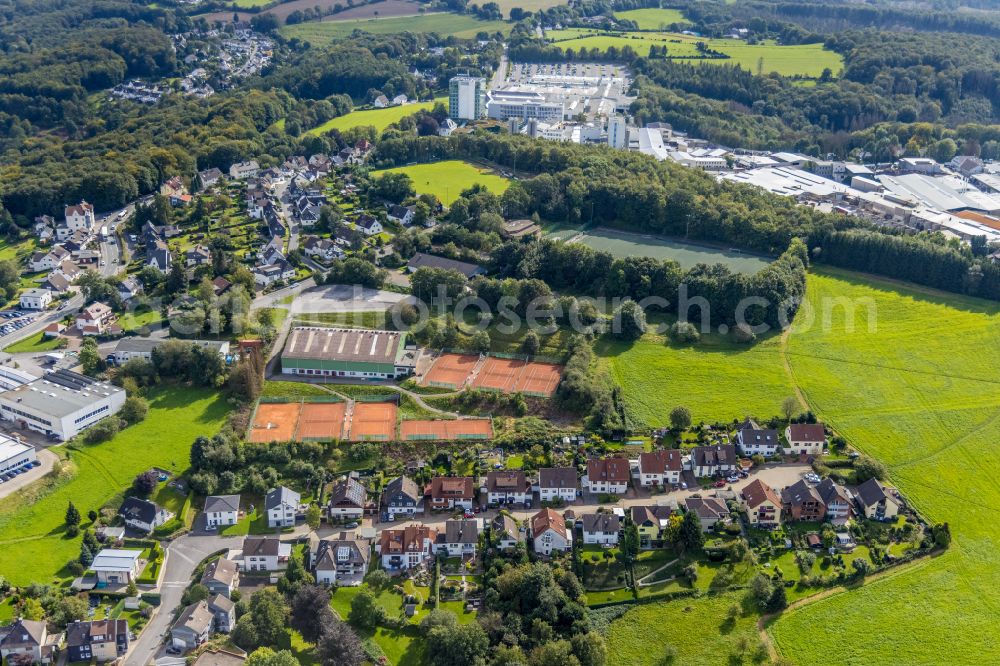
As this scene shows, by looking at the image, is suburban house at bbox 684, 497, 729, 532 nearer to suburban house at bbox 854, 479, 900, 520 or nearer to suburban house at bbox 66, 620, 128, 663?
suburban house at bbox 854, 479, 900, 520

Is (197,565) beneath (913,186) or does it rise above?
beneath

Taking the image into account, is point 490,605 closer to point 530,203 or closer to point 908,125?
point 530,203

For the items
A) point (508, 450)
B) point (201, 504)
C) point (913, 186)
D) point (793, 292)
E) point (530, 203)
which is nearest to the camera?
point (201, 504)

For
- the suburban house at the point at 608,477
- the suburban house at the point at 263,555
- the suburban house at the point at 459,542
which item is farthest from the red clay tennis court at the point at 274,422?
the suburban house at the point at 608,477

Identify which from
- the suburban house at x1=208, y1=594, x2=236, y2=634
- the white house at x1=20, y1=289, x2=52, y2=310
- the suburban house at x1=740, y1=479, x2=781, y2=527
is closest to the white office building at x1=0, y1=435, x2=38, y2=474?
the suburban house at x1=208, y1=594, x2=236, y2=634

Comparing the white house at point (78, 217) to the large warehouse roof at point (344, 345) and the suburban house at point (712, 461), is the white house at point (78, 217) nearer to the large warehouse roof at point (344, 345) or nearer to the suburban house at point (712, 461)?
the large warehouse roof at point (344, 345)

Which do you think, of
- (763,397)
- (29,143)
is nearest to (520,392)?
(763,397)

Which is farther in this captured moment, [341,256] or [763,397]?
[341,256]
